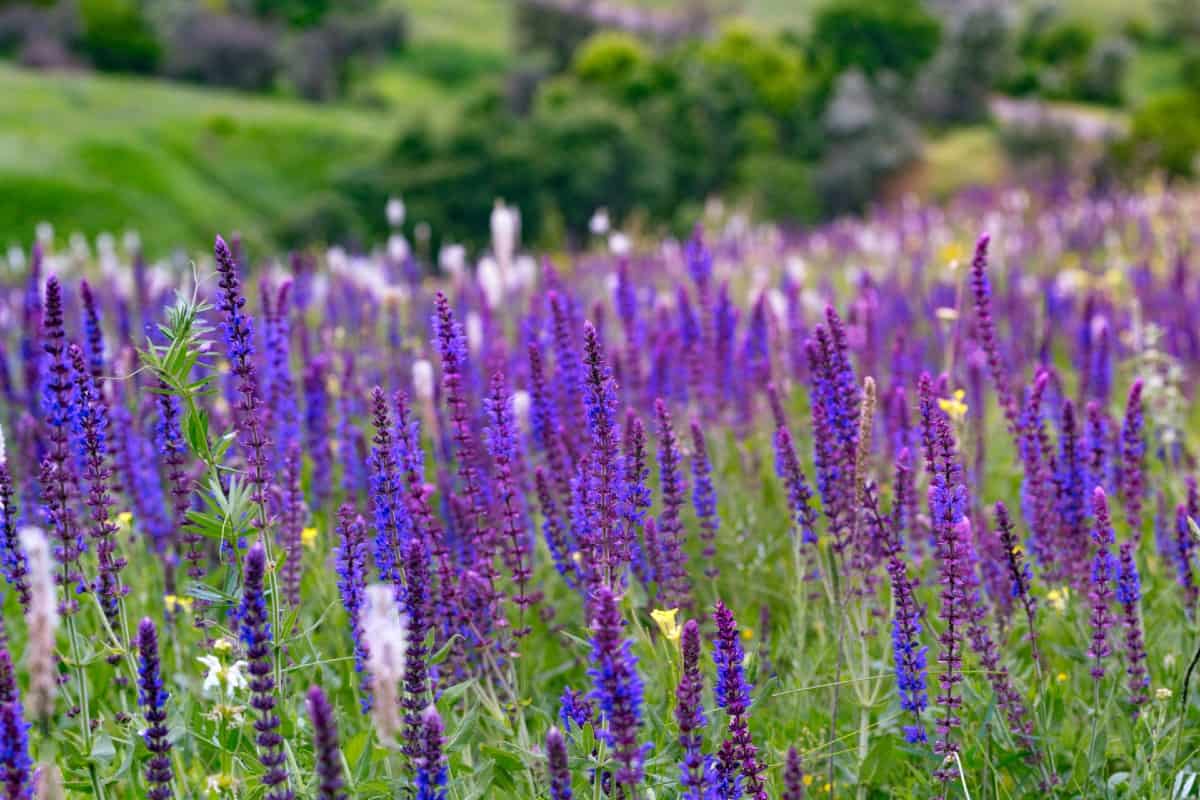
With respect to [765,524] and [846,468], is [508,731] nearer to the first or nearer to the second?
[846,468]

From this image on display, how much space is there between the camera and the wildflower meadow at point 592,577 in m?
2.89

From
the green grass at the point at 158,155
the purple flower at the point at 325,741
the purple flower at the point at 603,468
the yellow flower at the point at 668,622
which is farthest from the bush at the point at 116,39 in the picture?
the purple flower at the point at 325,741

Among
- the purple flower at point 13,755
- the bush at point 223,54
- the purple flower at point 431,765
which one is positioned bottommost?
the purple flower at point 431,765

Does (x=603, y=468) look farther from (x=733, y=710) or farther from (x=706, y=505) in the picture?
(x=706, y=505)

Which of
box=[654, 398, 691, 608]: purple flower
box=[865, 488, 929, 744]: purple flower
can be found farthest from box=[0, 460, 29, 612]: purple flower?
box=[865, 488, 929, 744]: purple flower

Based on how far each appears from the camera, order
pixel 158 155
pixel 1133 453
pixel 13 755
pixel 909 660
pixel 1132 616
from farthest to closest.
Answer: pixel 158 155
pixel 1133 453
pixel 1132 616
pixel 909 660
pixel 13 755

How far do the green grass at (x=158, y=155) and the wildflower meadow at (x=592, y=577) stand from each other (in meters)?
23.7

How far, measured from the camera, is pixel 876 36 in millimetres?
49531

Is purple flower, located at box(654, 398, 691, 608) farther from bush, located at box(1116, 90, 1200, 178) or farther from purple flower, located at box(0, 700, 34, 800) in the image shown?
bush, located at box(1116, 90, 1200, 178)

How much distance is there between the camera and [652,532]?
380 cm

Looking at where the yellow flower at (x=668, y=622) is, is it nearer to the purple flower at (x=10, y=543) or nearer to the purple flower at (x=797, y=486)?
the purple flower at (x=797, y=486)

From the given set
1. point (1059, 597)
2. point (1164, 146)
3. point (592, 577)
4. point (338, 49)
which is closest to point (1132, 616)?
point (1059, 597)

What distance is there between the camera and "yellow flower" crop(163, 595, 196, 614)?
173 inches

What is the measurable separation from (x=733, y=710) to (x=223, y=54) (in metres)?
52.3
